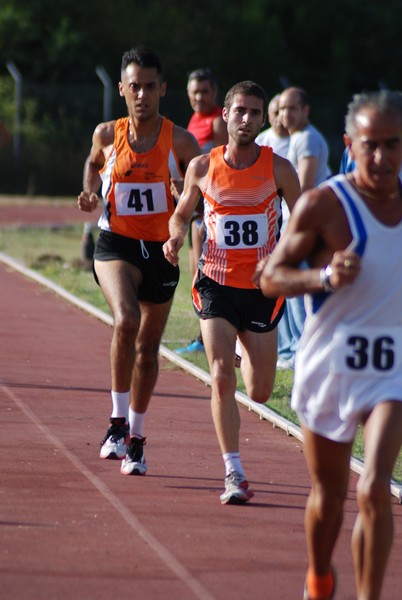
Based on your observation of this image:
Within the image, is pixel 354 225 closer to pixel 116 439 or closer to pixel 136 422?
pixel 136 422

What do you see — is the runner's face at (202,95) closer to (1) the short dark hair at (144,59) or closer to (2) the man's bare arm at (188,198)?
(1) the short dark hair at (144,59)

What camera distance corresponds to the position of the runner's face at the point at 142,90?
7.99 metres

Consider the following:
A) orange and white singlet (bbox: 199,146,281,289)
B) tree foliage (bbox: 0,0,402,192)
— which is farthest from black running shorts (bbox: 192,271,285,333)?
tree foliage (bbox: 0,0,402,192)

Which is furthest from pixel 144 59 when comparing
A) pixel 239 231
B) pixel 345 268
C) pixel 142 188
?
pixel 345 268

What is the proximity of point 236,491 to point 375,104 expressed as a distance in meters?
2.84

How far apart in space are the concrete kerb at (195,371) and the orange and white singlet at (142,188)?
1.79m

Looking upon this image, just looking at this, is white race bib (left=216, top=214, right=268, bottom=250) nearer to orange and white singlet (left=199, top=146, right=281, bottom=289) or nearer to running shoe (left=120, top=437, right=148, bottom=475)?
orange and white singlet (left=199, top=146, right=281, bottom=289)

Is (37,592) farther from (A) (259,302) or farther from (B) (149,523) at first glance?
(A) (259,302)

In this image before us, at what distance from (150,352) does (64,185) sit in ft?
93.8

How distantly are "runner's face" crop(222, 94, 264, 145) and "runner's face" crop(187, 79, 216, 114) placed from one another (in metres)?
5.01

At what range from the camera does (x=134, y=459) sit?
773 centimetres

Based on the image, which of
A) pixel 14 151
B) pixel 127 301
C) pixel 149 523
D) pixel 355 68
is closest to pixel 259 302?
pixel 127 301

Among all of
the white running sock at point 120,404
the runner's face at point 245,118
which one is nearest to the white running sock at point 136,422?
the white running sock at point 120,404

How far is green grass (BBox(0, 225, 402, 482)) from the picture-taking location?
10281 millimetres
